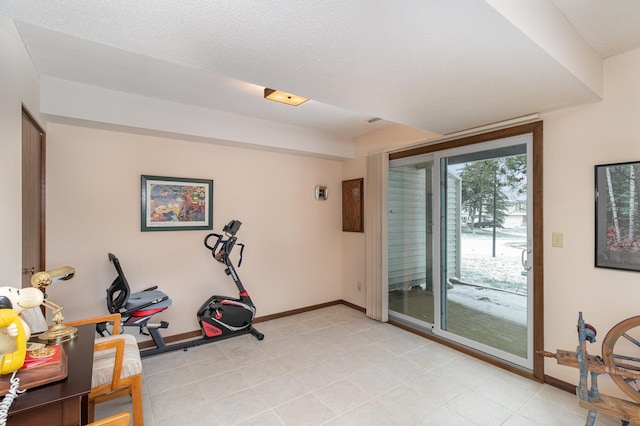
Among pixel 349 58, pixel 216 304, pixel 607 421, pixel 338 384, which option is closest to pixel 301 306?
pixel 216 304

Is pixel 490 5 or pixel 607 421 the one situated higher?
pixel 490 5

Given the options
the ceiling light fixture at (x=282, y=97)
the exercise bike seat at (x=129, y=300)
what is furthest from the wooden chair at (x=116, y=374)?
the ceiling light fixture at (x=282, y=97)

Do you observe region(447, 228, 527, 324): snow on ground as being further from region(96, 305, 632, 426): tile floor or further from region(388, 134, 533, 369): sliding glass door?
region(96, 305, 632, 426): tile floor

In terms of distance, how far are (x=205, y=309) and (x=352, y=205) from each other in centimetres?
250

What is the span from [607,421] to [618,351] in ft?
1.64

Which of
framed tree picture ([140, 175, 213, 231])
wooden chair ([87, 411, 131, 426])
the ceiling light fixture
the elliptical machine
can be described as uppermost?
the ceiling light fixture

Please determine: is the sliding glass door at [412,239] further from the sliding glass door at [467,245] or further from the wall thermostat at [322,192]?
the wall thermostat at [322,192]

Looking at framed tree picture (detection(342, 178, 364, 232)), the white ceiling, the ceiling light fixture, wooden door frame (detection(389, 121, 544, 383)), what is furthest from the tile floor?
the ceiling light fixture

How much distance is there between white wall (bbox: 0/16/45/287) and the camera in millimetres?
Answer: 1622

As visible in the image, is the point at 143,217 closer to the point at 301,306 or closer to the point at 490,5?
the point at 301,306

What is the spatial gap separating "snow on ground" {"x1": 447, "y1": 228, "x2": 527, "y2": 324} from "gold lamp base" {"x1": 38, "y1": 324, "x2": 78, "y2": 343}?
3.39 m

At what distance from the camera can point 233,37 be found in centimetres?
149

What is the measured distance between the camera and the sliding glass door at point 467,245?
2.77 meters

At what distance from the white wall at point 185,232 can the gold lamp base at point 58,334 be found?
1.63 metres
